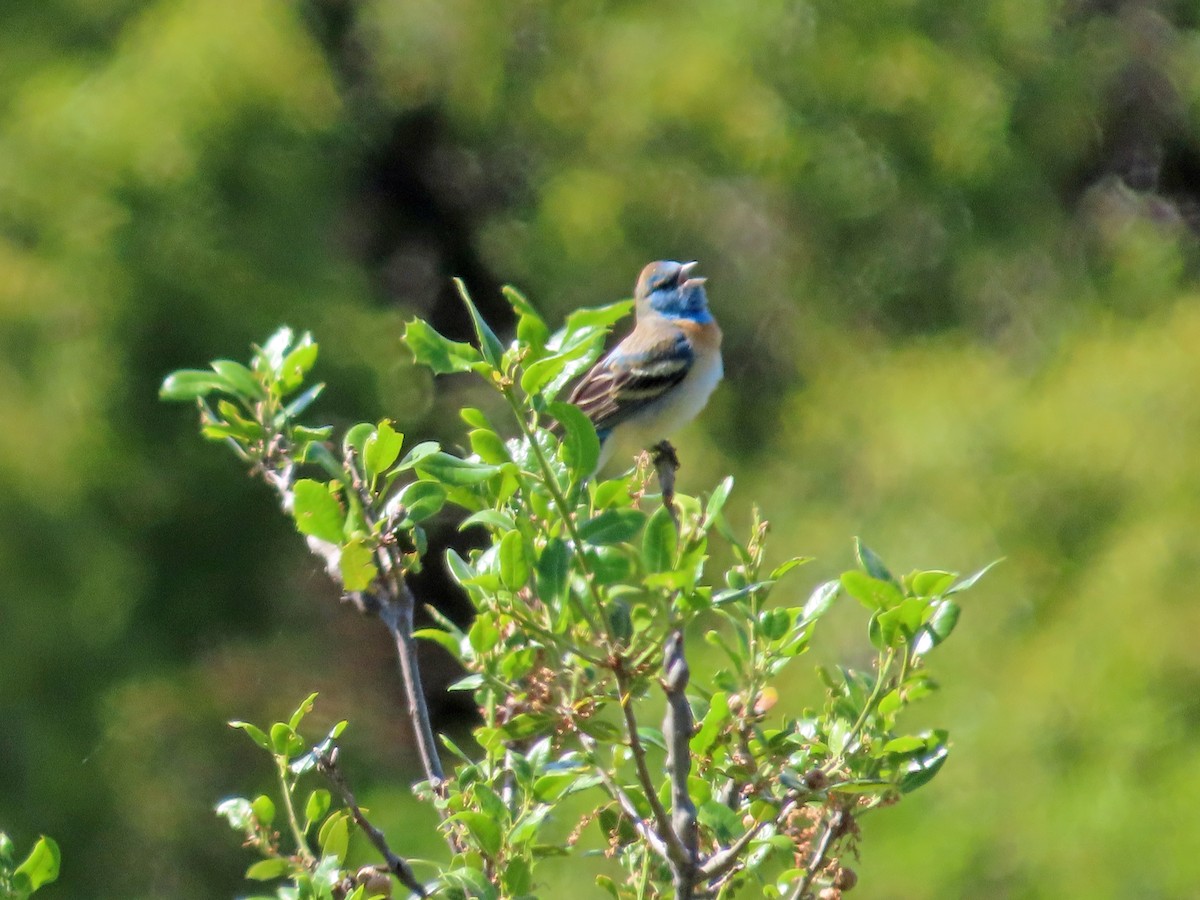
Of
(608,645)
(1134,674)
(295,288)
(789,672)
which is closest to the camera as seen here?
(608,645)

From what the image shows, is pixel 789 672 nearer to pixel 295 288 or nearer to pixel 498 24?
pixel 295 288

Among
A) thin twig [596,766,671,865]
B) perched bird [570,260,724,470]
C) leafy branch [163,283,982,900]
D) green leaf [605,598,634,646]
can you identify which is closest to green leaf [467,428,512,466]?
leafy branch [163,283,982,900]

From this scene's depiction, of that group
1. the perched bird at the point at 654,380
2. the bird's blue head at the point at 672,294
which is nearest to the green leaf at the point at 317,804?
the perched bird at the point at 654,380

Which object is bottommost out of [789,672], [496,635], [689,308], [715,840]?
[789,672]

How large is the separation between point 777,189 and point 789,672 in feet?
4.90

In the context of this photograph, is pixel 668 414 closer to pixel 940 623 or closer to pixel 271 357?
pixel 271 357

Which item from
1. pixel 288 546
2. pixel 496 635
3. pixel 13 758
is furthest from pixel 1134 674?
pixel 496 635

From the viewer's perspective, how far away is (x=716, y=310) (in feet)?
14.1

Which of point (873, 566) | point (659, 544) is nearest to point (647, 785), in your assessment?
point (659, 544)

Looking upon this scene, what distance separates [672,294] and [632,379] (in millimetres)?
386

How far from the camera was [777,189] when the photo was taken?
14.6ft

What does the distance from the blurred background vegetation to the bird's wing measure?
3.41ft

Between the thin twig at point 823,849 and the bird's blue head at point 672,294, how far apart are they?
6.93 feet

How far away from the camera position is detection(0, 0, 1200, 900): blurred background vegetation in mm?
3387
